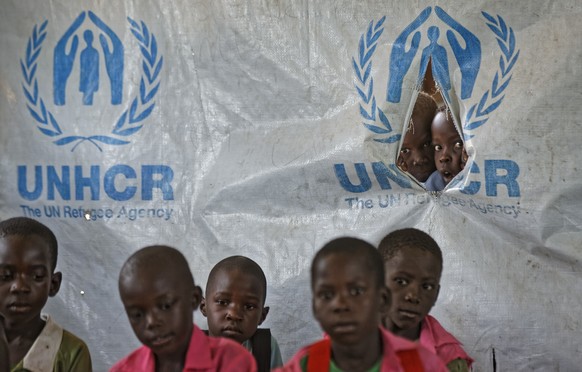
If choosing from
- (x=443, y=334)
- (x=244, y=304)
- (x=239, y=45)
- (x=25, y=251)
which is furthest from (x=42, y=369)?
(x=239, y=45)

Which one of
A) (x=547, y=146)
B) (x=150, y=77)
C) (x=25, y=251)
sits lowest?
(x=25, y=251)

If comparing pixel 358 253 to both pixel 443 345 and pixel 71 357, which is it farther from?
pixel 71 357

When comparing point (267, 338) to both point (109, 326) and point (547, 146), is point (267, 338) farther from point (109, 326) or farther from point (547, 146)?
point (547, 146)

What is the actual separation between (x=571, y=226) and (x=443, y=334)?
913mm

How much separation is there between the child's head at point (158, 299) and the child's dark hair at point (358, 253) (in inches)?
17.8

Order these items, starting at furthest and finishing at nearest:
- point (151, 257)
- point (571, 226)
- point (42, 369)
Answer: point (571, 226) → point (42, 369) → point (151, 257)

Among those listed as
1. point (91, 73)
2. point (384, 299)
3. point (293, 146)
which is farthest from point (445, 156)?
point (384, 299)

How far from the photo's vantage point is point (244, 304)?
3646 millimetres

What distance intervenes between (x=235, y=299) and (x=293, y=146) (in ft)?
2.87

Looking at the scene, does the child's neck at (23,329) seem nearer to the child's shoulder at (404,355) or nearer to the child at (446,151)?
the child's shoulder at (404,355)

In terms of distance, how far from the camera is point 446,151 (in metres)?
4.45

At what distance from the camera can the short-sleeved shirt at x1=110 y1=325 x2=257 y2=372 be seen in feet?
9.29

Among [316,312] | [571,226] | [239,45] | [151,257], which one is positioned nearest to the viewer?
[316,312]

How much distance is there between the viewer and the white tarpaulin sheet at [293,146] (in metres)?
3.97
